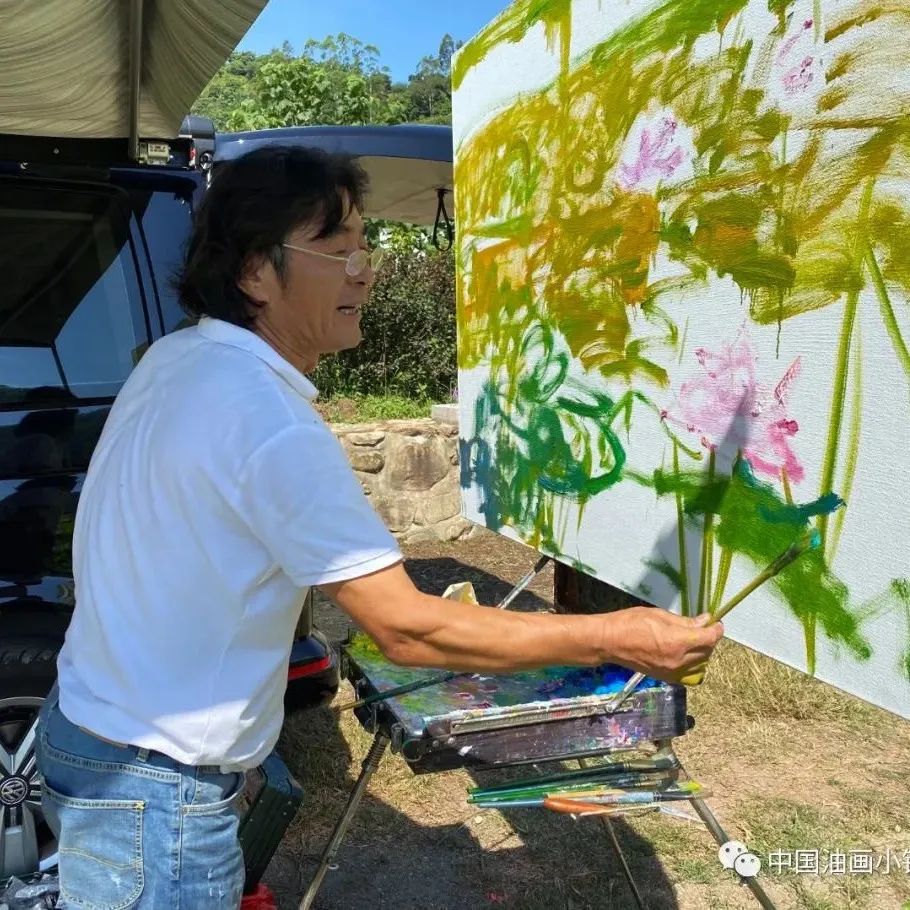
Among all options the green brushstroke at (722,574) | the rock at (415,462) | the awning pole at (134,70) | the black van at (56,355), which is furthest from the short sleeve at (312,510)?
the rock at (415,462)

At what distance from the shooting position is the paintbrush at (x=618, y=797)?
1592 millimetres

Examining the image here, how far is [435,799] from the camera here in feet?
10.1

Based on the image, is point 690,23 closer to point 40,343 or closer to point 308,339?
point 308,339

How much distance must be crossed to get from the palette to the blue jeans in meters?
0.48

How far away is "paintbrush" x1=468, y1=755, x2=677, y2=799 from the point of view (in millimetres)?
1700

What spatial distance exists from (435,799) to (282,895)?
674mm

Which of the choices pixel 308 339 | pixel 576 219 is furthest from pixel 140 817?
pixel 576 219

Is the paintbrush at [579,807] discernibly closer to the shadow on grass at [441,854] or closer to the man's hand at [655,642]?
the man's hand at [655,642]

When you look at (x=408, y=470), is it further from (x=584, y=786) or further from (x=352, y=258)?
(x=352, y=258)

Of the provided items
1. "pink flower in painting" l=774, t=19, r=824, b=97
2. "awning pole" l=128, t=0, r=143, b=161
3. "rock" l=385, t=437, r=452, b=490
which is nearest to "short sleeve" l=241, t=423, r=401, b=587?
"pink flower in painting" l=774, t=19, r=824, b=97

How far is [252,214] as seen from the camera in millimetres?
1311

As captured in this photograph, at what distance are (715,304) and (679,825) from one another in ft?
6.47

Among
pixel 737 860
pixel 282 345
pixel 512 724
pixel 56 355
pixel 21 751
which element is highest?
pixel 282 345

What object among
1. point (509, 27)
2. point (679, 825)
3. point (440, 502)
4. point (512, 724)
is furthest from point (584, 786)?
point (440, 502)
